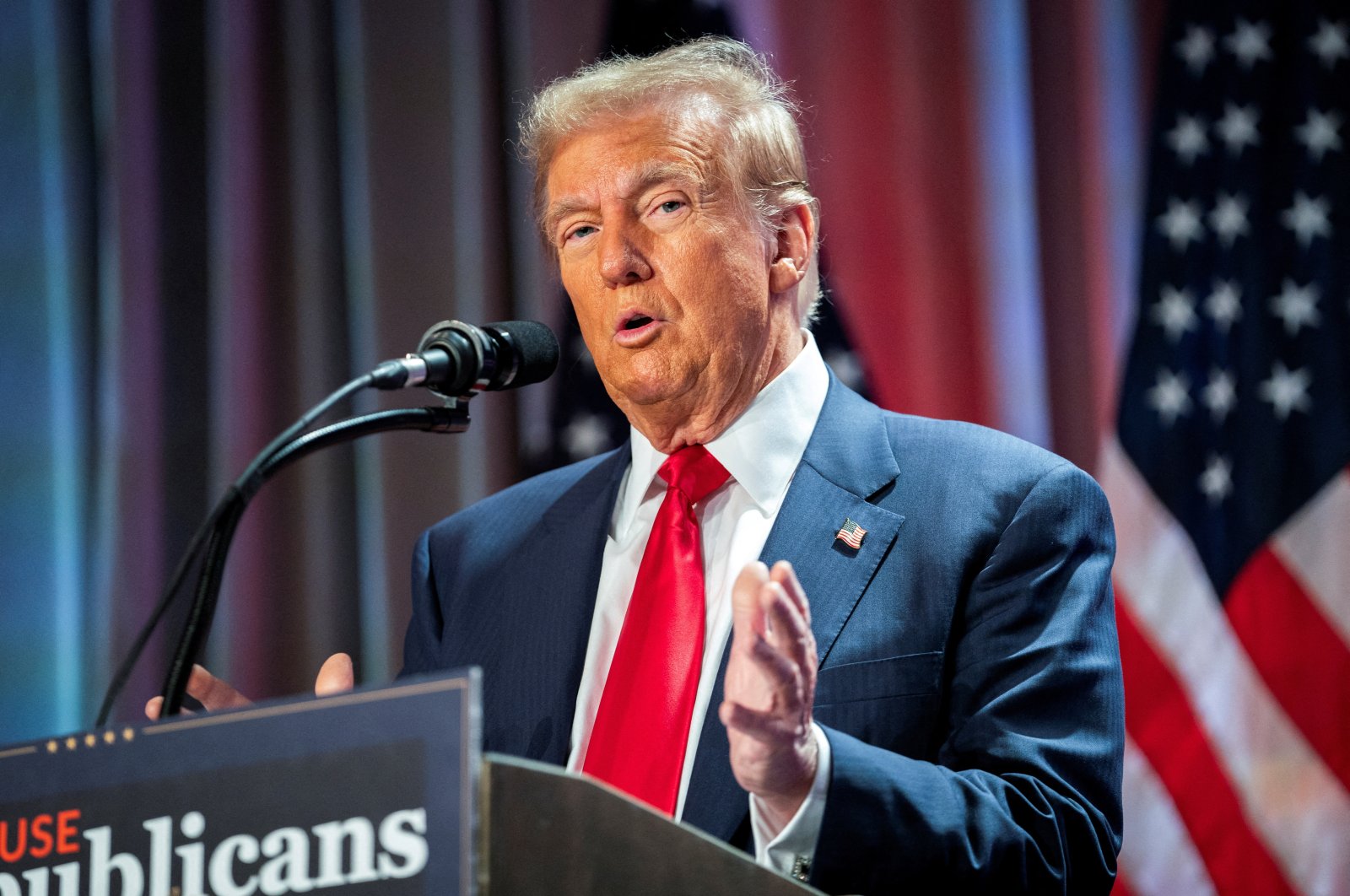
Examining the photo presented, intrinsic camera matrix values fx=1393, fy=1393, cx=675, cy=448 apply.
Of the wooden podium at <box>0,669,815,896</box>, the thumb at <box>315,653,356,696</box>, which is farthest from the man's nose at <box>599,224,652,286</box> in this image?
the wooden podium at <box>0,669,815,896</box>

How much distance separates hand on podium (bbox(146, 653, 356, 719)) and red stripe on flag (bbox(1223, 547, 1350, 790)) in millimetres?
2100

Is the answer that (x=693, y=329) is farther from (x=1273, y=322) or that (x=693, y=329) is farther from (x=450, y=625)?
(x=1273, y=322)

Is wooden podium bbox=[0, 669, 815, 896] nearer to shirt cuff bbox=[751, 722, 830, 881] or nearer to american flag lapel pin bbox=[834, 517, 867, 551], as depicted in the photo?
shirt cuff bbox=[751, 722, 830, 881]

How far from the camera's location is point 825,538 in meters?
1.73

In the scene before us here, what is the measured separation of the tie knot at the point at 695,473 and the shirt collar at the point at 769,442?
0.01 metres

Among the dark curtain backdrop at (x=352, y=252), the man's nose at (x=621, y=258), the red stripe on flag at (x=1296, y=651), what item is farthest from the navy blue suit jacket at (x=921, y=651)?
the red stripe on flag at (x=1296, y=651)

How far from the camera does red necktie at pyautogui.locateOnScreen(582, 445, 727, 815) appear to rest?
64.1 inches

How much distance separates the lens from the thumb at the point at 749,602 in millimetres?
1043

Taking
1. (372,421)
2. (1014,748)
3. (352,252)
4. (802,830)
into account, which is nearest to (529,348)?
(372,421)

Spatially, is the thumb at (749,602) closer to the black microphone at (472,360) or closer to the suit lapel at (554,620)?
the black microphone at (472,360)

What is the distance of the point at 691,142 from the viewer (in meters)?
1.96

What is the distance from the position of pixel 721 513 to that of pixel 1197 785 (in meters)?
1.51

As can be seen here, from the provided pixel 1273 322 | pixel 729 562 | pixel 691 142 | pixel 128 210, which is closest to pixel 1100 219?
pixel 1273 322

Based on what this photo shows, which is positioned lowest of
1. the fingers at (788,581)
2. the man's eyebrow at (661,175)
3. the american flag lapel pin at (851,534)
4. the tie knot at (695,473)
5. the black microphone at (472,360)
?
the american flag lapel pin at (851,534)
